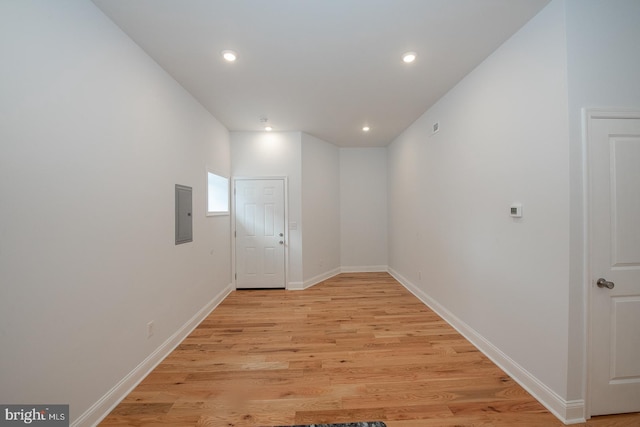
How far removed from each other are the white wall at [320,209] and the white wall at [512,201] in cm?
238

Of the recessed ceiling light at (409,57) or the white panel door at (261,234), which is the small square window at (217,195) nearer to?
the white panel door at (261,234)

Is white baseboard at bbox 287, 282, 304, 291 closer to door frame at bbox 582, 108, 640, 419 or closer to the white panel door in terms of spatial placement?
the white panel door

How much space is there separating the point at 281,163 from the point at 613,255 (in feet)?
14.1

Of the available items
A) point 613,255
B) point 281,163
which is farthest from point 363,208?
point 613,255

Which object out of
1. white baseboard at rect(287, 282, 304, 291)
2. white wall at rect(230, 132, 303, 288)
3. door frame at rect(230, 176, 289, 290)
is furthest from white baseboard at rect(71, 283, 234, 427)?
white wall at rect(230, 132, 303, 288)

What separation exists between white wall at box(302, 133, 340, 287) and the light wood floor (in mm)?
1757

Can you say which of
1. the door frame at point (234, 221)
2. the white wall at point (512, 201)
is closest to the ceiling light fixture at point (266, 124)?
the door frame at point (234, 221)

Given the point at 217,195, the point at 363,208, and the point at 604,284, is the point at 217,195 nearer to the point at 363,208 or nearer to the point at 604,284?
the point at 363,208

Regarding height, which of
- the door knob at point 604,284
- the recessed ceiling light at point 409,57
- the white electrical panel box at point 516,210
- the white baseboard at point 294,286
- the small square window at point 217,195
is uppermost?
the recessed ceiling light at point 409,57

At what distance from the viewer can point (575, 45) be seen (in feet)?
5.49

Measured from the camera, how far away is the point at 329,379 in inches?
83.7

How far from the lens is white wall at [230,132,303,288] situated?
4.64 meters
